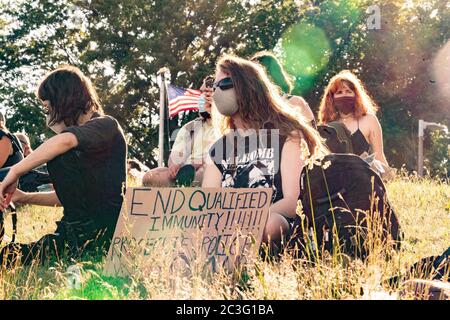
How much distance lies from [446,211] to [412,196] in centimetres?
88

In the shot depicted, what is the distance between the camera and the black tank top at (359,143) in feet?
23.0

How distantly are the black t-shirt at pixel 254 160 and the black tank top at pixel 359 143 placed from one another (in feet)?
7.13

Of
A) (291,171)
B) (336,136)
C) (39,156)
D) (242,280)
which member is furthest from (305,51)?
(242,280)

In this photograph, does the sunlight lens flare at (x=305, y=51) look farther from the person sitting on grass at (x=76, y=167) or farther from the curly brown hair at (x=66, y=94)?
the curly brown hair at (x=66, y=94)

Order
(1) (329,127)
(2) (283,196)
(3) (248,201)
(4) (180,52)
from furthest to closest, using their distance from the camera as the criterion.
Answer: (4) (180,52) < (1) (329,127) < (2) (283,196) < (3) (248,201)

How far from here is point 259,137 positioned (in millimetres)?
5039

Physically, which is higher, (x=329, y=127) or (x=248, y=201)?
(x=329, y=127)

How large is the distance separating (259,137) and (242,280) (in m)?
1.35

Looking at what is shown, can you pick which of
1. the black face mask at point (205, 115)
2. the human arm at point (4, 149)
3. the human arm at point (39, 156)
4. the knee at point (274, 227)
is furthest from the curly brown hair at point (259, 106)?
the black face mask at point (205, 115)

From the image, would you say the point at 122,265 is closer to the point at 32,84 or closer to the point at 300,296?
the point at 300,296

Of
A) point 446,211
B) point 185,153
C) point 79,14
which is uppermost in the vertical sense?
point 79,14

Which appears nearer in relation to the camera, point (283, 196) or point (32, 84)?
point (283, 196)
